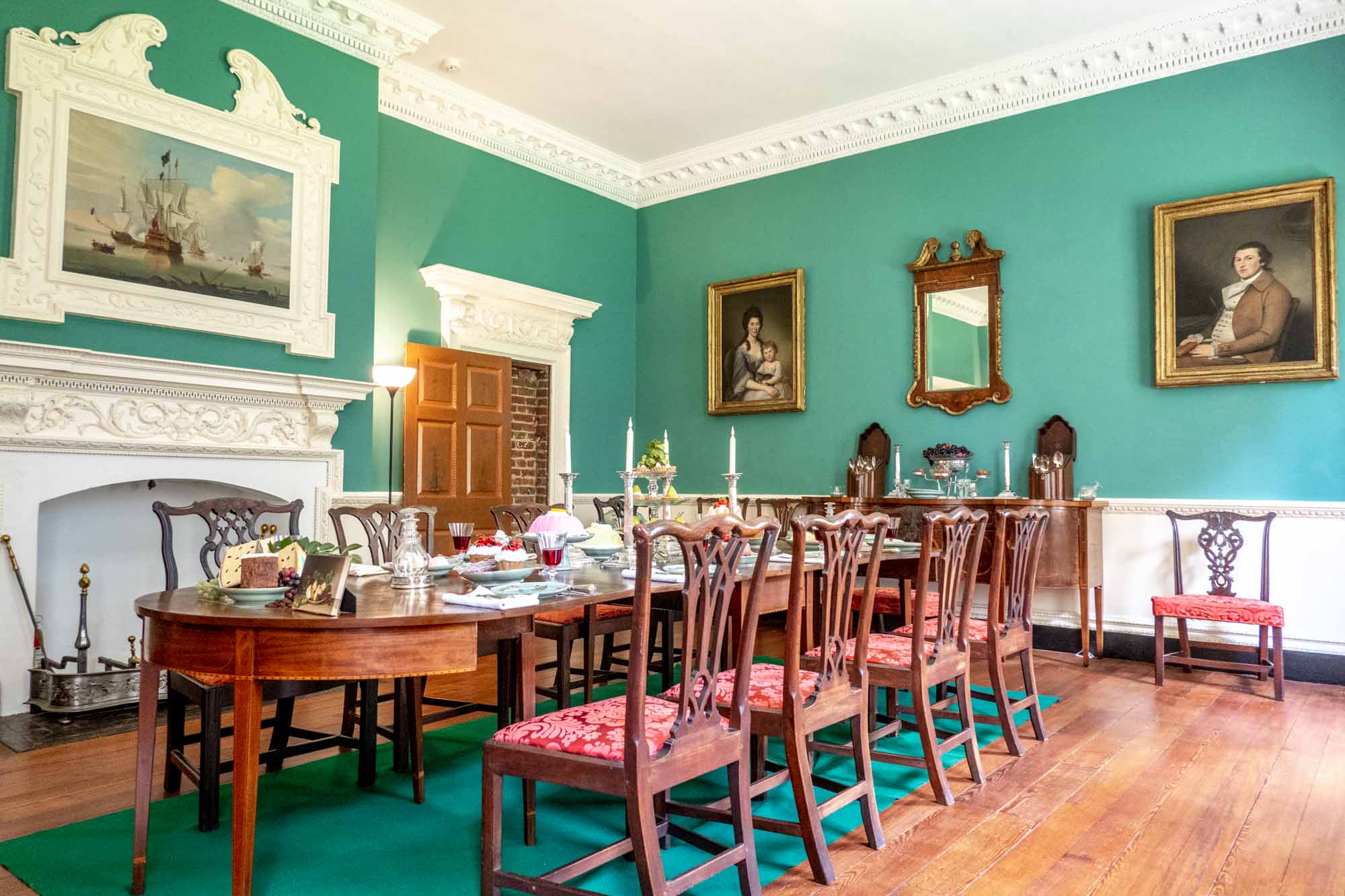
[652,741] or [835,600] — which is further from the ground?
[835,600]

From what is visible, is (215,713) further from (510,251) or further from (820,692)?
(510,251)

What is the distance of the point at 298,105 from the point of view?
5219 mm

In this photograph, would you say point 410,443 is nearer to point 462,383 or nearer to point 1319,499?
point 462,383

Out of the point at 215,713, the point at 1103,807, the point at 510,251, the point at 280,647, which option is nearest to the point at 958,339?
the point at 510,251

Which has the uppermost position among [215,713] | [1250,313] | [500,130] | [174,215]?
[500,130]

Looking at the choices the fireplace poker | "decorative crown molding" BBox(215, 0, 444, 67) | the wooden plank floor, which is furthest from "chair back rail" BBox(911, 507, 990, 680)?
"decorative crown molding" BBox(215, 0, 444, 67)

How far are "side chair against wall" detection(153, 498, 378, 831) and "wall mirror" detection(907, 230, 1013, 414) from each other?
4.54m

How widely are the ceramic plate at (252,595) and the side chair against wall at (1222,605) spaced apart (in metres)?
4.47

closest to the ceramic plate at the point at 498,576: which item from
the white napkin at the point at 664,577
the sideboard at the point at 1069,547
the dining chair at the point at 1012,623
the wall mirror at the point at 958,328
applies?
the white napkin at the point at 664,577

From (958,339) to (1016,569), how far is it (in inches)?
124

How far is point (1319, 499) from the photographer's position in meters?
5.09

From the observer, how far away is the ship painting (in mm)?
4371

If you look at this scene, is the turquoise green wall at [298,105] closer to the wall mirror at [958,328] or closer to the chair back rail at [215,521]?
the chair back rail at [215,521]

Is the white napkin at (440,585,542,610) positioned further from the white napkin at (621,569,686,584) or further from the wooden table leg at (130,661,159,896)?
the wooden table leg at (130,661,159,896)
